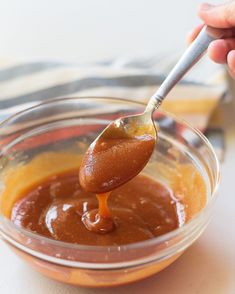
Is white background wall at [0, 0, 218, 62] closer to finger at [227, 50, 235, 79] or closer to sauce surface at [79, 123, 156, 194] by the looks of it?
finger at [227, 50, 235, 79]

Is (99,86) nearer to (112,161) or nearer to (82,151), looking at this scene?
(82,151)

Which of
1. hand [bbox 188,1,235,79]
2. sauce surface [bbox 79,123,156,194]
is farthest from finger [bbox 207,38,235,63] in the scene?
sauce surface [bbox 79,123,156,194]

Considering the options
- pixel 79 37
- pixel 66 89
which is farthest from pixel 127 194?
pixel 79 37

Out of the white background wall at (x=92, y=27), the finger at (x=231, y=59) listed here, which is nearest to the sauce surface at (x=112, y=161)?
the finger at (x=231, y=59)

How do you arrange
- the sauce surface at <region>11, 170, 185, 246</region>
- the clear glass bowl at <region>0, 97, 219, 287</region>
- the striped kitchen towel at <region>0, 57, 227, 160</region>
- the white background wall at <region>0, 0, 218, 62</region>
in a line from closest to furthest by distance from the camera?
the clear glass bowl at <region>0, 97, 219, 287</region> → the sauce surface at <region>11, 170, 185, 246</region> → the striped kitchen towel at <region>0, 57, 227, 160</region> → the white background wall at <region>0, 0, 218, 62</region>

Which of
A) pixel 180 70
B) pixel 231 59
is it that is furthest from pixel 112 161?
pixel 231 59
